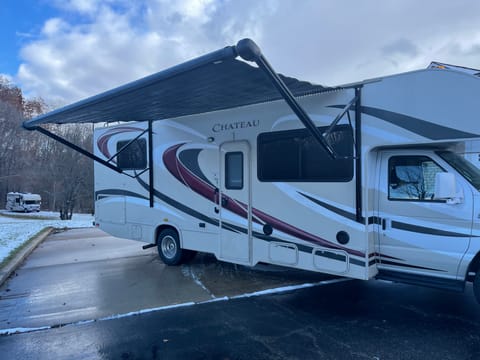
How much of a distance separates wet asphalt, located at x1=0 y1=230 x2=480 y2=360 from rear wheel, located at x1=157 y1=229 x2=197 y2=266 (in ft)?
1.30

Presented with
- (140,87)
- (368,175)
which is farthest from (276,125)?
(140,87)

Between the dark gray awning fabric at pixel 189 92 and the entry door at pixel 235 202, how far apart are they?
81 cm

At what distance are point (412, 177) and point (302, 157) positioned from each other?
149cm

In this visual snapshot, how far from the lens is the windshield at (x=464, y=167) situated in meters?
4.29

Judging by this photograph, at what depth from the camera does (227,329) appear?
4.21 m

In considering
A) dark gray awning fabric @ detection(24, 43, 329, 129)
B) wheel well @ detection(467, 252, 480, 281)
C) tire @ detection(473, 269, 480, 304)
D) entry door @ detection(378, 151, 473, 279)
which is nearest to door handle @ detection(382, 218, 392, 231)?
entry door @ detection(378, 151, 473, 279)

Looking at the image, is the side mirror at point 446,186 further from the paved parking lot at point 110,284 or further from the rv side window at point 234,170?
the rv side window at point 234,170

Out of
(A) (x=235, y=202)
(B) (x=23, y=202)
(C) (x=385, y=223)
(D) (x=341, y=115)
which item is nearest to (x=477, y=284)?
(C) (x=385, y=223)

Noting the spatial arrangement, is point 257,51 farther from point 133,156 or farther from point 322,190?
point 133,156

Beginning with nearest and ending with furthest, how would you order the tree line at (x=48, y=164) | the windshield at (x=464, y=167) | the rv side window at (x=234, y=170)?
the windshield at (x=464, y=167) < the rv side window at (x=234, y=170) < the tree line at (x=48, y=164)

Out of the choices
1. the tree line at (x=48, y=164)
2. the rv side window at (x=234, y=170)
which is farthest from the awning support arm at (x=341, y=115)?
the tree line at (x=48, y=164)

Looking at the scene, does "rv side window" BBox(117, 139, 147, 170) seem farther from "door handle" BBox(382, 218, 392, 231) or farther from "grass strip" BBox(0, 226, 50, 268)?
"door handle" BBox(382, 218, 392, 231)

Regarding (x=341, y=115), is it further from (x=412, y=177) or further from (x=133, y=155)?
(x=133, y=155)

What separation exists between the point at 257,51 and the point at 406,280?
3337 millimetres
